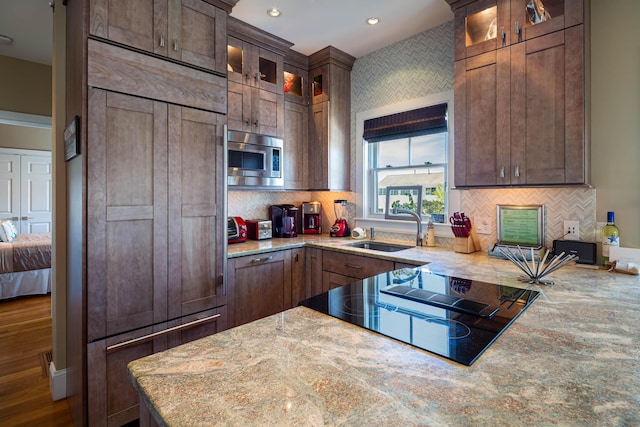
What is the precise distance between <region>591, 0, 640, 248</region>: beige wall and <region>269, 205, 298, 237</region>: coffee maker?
2422 mm

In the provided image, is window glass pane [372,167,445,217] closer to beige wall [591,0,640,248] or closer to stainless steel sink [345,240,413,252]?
stainless steel sink [345,240,413,252]

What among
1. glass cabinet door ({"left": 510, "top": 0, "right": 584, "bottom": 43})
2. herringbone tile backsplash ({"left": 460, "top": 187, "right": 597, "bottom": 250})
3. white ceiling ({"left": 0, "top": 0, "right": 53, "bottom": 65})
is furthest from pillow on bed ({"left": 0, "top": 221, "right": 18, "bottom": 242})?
glass cabinet door ({"left": 510, "top": 0, "right": 584, "bottom": 43})

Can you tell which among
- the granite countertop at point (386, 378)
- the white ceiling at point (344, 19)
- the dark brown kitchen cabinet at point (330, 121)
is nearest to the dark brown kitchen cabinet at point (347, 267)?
the dark brown kitchen cabinet at point (330, 121)

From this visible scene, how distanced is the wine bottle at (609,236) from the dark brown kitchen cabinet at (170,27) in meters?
2.61

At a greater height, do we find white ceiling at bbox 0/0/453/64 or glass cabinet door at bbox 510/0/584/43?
white ceiling at bbox 0/0/453/64

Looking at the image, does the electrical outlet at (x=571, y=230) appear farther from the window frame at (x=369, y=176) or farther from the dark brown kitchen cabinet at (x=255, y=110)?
the dark brown kitchen cabinet at (x=255, y=110)

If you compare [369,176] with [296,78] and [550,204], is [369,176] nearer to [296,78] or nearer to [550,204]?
[296,78]

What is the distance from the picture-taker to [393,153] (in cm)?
329

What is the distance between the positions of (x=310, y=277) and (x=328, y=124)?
59.4 inches

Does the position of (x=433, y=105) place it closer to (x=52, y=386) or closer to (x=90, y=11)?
(x=90, y=11)

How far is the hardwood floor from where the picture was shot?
82.0 inches

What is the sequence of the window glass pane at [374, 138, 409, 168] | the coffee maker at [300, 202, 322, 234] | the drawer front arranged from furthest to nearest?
the coffee maker at [300, 202, 322, 234] < the window glass pane at [374, 138, 409, 168] < the drawer front

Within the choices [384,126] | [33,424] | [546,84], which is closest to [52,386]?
[33,424]

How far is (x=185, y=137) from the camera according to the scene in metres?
2.04
